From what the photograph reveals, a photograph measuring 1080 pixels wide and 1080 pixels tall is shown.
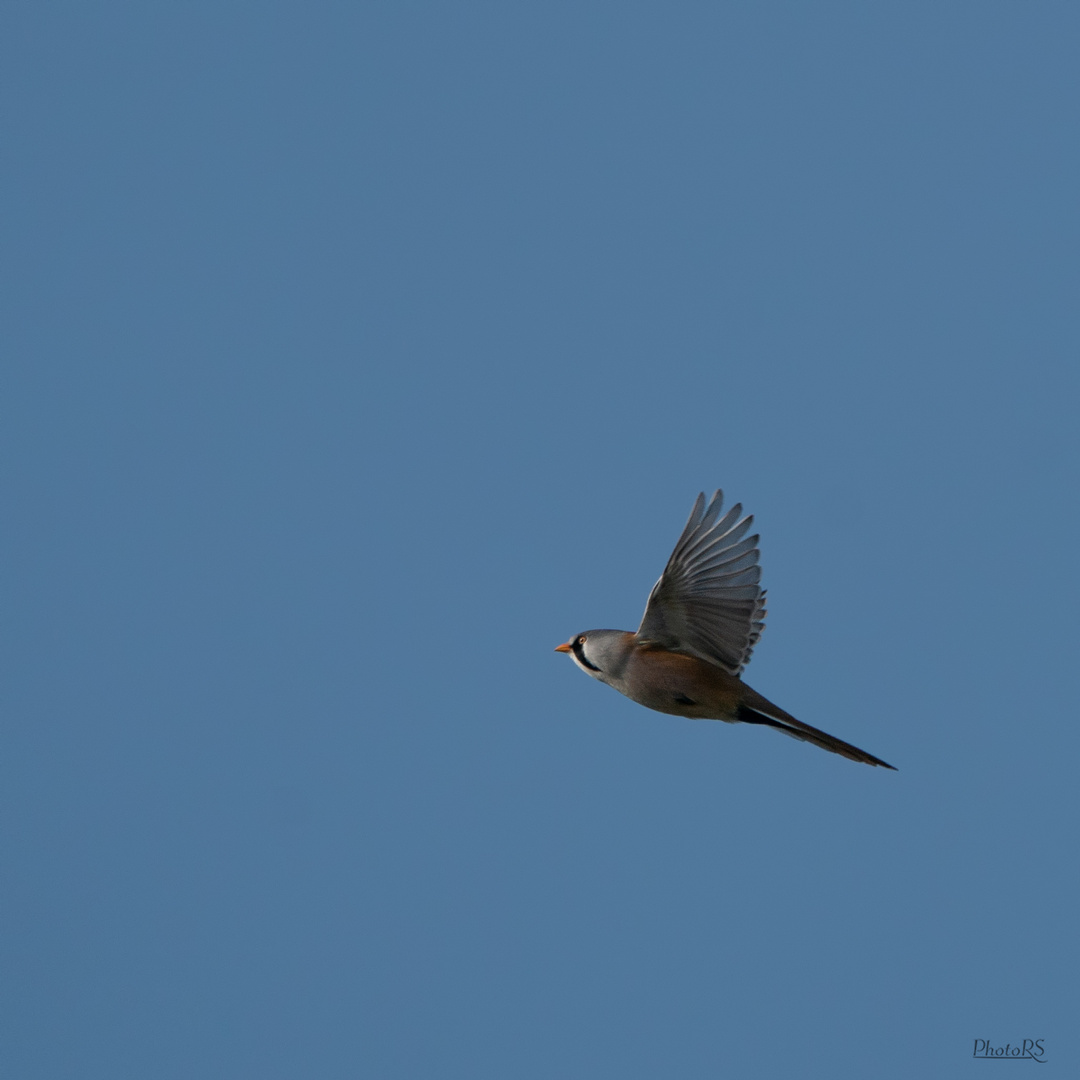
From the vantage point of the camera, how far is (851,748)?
5805 mm

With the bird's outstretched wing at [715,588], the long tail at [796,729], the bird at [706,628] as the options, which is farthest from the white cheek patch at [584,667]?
the long tail at [796,729]

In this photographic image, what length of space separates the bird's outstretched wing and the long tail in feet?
0.78

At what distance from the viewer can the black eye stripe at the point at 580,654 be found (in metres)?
6.58

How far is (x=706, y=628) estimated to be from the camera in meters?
6.32

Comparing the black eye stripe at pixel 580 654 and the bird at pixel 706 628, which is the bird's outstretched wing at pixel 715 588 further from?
the black eye stripe at pixel 580 654

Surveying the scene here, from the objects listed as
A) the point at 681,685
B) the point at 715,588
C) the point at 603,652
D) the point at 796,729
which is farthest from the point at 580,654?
the point at 796,729

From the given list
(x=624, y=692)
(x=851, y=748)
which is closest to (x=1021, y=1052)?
(x=851, y=748)

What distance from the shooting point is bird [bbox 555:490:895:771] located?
623 centimetres

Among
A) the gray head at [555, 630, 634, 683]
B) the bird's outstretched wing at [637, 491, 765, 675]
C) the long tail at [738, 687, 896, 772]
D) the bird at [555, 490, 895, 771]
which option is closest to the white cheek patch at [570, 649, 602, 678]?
the gray head at [555, 630, 634, 683]

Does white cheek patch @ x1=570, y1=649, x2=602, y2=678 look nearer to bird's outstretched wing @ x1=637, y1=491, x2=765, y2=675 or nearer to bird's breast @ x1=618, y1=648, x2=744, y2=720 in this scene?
bird's breast @ x1=618, y1=648, x2=744, y2=720

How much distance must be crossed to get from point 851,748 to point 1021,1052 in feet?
9.21

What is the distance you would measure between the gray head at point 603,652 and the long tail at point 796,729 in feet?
2.40

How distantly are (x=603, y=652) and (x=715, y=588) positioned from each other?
76 cm

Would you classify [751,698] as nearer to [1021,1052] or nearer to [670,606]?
[670,606]
